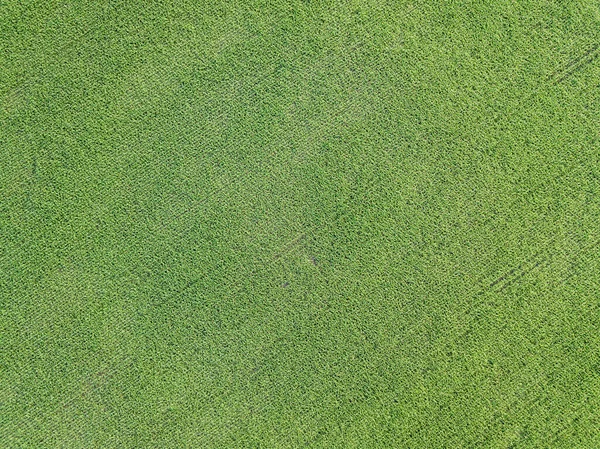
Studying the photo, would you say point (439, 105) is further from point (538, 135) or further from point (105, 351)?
point (105, 351)

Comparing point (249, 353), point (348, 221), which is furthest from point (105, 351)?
point (348, 221)

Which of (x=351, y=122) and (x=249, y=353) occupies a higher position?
(x=351, y=122)

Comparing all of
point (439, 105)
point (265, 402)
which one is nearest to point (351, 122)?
point (439, 105)

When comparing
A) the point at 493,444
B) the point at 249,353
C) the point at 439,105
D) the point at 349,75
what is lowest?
the point at 493,444

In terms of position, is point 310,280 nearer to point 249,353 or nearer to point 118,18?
point 249,353

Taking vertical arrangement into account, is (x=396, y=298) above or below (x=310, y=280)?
below

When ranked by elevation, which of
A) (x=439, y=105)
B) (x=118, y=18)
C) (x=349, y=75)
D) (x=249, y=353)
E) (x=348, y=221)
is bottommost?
(x=249, y=353)
